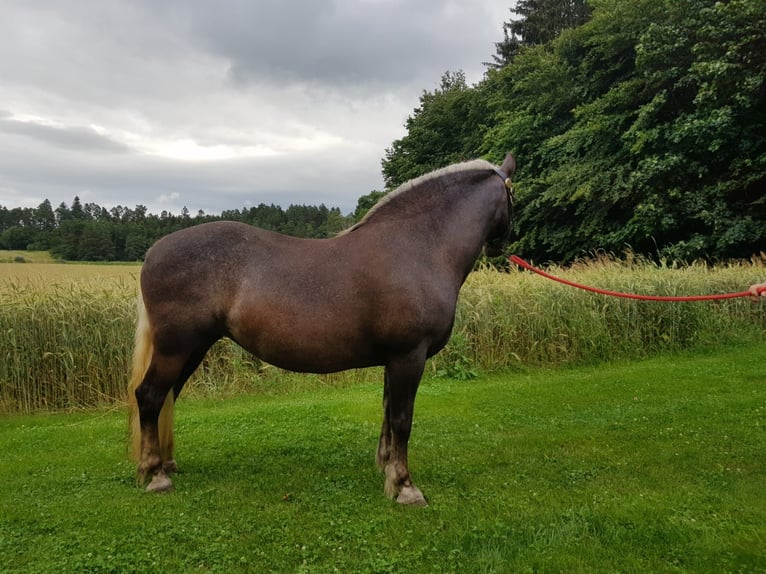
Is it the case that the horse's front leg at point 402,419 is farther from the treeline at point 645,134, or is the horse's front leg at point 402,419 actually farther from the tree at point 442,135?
the tree at point 442,135

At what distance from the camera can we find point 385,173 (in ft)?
113

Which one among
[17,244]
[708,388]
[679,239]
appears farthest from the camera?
[17,244]

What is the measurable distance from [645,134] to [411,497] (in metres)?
14.3

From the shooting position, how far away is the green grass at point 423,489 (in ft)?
9.45

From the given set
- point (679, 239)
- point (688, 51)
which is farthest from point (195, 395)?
point (688, 51)

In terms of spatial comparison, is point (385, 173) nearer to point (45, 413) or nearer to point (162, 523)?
point (45, 413)

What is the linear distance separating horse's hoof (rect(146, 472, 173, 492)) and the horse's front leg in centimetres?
157

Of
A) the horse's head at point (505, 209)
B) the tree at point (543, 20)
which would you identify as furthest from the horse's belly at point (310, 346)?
the tree at point (543, 20)

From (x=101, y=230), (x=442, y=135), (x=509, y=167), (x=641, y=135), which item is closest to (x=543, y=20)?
(x=442, y=135)

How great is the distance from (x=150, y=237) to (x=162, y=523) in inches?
858

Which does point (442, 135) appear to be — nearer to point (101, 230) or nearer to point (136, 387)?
point (101, 230)

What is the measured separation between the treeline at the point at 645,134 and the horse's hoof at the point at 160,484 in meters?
14.1

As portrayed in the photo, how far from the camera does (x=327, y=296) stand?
3.52 meters

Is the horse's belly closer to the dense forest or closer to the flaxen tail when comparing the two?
the flaxen tail
